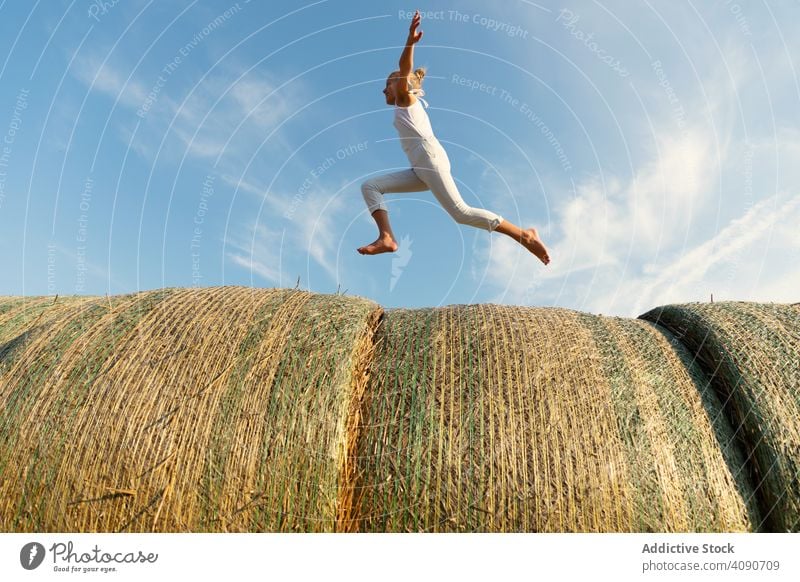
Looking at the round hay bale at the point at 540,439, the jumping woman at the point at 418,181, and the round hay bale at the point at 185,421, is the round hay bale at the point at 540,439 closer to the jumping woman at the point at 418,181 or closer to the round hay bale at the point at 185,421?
the round hay bale at the point at 185,421

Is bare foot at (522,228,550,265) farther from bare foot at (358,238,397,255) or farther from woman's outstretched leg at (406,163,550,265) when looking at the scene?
bare foot at (358,238,397,255)

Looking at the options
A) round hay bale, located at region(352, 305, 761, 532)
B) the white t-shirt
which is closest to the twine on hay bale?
round hay bale, located at region(352, 305, 761, 532)

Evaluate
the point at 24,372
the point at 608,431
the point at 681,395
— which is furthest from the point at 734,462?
the point at 24,372

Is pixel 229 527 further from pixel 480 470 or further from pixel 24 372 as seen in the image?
pixel 24 372

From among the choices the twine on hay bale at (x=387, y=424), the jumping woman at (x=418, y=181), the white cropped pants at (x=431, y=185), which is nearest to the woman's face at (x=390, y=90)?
the jumping woman at (x=418, y=181)

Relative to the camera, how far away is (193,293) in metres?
4.07

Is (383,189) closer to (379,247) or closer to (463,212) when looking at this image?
(379,247)

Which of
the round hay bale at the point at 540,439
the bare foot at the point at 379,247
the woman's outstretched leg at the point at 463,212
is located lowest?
the round hay bale at the point at 540,439

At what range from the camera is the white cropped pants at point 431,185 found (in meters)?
5.75

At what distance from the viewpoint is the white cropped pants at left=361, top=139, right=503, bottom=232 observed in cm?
575

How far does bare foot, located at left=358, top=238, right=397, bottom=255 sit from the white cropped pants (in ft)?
1.08

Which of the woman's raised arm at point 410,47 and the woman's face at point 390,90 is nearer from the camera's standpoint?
the woman's raised arm at point 410,47

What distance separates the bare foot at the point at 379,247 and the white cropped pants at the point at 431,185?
331mm

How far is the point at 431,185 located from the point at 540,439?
321 centimetres
